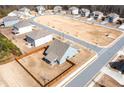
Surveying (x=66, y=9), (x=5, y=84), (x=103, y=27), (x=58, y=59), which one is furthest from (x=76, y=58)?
(x=66, y=9)

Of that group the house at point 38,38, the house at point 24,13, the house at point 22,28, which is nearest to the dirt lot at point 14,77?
the house at point 38,38

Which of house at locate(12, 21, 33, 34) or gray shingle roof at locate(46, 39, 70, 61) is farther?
house at locate(12, 21, 33, 34)

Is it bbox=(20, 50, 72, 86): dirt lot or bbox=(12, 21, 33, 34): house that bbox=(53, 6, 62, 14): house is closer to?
bbox=(12, 21, 33, 34): house

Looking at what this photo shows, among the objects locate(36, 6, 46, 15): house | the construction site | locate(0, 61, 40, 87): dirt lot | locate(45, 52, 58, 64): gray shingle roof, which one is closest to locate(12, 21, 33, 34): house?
the construction site

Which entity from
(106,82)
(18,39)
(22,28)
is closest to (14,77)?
(106,82)

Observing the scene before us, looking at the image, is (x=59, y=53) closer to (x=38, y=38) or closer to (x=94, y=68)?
(x=94, y=68)
